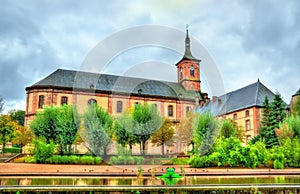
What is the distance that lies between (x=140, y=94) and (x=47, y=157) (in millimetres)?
23956

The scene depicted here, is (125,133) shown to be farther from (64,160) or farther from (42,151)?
(42,151)

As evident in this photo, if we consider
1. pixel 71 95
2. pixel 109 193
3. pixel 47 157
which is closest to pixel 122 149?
pixel 47 157

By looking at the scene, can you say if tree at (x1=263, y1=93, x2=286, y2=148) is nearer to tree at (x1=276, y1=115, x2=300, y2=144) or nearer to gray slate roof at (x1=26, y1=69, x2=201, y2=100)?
tree at (x1=276, y1=115, x2=300, y2=144)

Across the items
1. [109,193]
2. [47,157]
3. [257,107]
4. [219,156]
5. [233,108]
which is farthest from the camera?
[233,108]

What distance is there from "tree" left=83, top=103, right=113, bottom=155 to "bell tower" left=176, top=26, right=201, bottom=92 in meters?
28.2

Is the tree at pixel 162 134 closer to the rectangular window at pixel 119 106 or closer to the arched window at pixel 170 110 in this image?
the rectangular window at pixel 119 106

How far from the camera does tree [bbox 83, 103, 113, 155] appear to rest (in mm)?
32125

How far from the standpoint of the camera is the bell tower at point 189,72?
59.1m

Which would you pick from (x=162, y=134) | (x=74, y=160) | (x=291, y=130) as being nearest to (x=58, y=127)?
(x=74, y=160)

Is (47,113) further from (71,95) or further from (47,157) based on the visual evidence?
(71,95)

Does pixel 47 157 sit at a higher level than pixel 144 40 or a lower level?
lower

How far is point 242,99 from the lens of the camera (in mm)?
46781

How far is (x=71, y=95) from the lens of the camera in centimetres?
4450

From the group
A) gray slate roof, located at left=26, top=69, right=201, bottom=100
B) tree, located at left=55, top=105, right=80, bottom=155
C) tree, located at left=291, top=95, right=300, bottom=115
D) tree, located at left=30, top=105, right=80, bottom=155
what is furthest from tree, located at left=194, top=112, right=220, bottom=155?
gray slate roof, located at left=26, top=69, right=201, bottom=100
